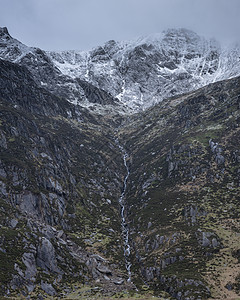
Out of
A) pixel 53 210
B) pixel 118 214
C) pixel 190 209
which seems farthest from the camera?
pixel 118 214

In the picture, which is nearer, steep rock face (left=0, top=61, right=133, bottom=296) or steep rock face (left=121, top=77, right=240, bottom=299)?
steep rock face (left=0, top=61, right=133, bottom=296)

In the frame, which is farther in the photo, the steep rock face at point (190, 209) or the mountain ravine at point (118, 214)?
the steep rock face at point (190, 209)

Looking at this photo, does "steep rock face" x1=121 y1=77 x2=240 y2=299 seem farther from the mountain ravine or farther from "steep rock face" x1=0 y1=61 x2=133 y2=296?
"steep rock face" x1=0 y1=61 x2=133 y2=296

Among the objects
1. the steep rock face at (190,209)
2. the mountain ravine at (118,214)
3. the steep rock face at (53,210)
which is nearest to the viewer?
the steep rock face at (53,210)

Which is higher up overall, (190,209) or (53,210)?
(190,209)

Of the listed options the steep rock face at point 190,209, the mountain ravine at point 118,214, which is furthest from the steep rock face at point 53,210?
the steep rock face at point 190,209

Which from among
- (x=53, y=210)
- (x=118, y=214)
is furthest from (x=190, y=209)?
(x=53, y=210)

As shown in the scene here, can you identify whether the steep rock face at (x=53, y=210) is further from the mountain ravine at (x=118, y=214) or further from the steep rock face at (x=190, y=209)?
the steep rock face at (x=190, y=209)

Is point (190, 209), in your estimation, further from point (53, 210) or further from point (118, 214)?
point (53, 210)

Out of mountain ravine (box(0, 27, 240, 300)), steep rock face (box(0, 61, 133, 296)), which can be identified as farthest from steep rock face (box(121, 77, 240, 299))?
steep rock face (box(0, 61, 133, 296))

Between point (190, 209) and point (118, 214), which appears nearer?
point (190, 209)

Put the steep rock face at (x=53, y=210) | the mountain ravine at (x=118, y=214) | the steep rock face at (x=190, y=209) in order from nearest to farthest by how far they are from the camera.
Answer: the steep rock face at (x=53, y=210) → the mountain ravine at (x=118, y=214) → the steep rock face at (x=190, y=209)

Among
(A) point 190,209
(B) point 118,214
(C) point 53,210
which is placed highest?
(B) point 118,214

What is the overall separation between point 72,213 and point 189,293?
53.8 m
